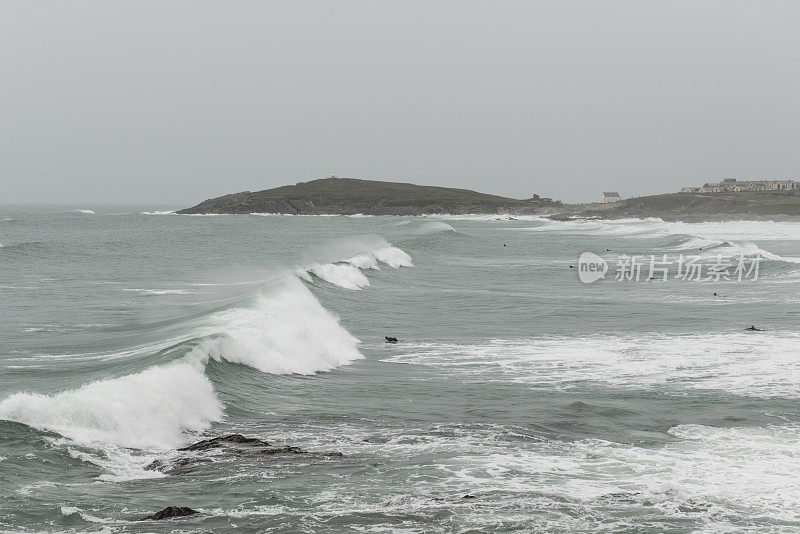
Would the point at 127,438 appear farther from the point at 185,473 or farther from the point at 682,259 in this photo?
the point at 682,259

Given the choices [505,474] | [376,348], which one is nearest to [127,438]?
[505,474]

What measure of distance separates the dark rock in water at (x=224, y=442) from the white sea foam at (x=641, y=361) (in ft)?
21.3

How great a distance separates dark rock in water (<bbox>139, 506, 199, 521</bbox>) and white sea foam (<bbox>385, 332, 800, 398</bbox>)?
30.0 ft

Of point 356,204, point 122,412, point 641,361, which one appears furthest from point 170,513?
point 356,204

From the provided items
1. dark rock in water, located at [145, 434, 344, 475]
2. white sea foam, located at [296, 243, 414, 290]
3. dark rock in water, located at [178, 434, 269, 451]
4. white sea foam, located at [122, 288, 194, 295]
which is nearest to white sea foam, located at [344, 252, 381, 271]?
white sea foam, located at [296, 243, 414, 290]

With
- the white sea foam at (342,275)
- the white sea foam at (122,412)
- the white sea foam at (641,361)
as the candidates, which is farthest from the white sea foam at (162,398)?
the white sea foam at (342,275)

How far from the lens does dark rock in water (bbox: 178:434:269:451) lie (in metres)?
12.3

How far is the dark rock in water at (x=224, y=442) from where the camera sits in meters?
12.3

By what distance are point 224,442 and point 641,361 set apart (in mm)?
10525

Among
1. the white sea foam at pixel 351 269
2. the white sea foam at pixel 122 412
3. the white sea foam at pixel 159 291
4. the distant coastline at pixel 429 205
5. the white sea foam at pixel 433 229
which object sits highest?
the distant coastline at pixel 429 205

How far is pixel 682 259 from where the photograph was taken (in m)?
53.0

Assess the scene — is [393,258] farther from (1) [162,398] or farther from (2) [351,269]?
(1) [162,398]

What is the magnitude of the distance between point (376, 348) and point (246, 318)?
3582 mm

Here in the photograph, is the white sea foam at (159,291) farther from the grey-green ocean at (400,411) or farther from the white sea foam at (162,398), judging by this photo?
the white sea foam at (162,398)
